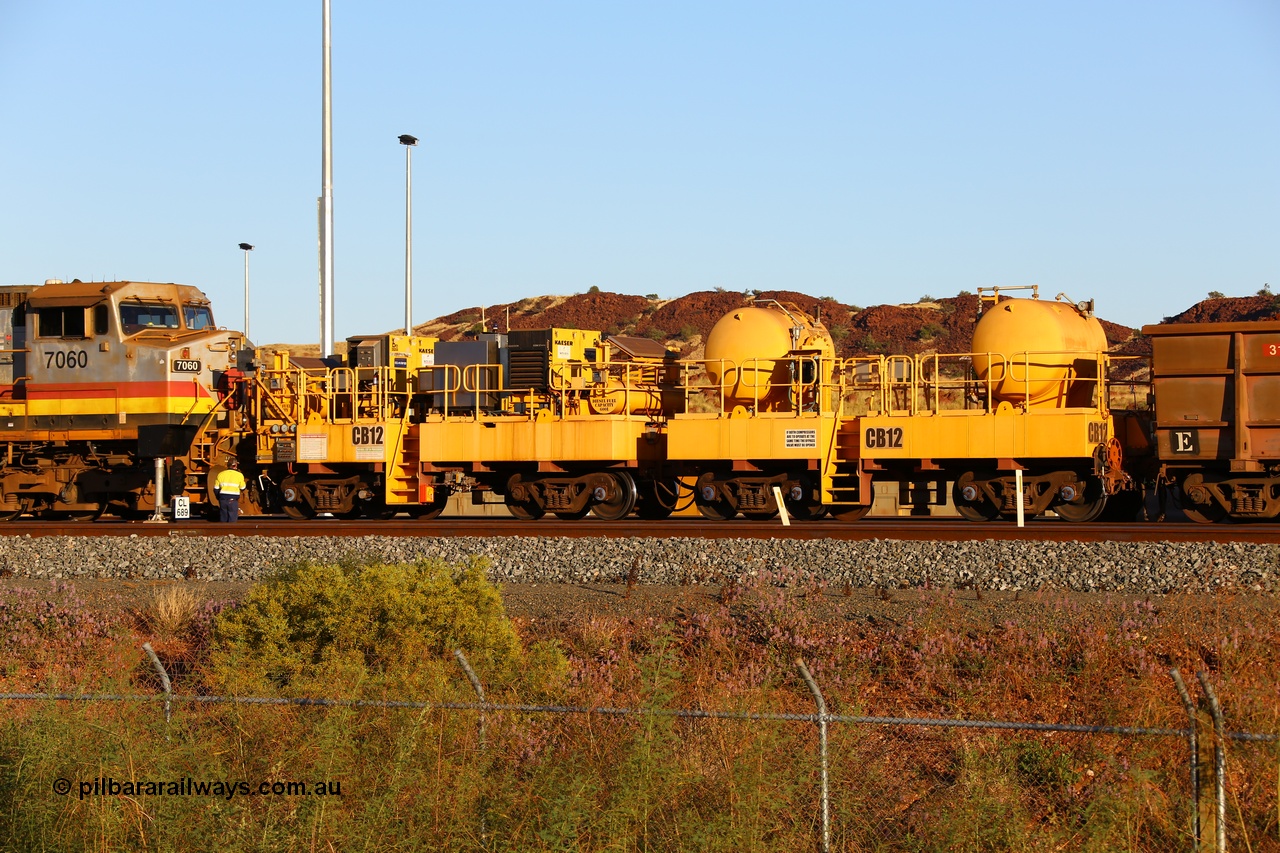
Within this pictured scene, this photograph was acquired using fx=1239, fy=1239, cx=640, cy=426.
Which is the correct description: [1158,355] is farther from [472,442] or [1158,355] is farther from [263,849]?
[263,849]

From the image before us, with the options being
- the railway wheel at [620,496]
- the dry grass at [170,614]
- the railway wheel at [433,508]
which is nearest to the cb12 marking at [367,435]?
the railway wheel at [433,508]

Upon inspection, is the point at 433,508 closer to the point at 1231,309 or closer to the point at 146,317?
the point at 146,317

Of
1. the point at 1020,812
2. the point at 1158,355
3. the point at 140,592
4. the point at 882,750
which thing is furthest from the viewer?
the point at 1158,355

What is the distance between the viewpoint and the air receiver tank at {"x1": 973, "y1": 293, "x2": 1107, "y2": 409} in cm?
1856

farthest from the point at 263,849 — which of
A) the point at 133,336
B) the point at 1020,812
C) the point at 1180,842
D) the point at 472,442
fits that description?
the point at 133,336

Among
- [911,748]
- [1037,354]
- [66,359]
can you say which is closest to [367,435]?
[66,359]

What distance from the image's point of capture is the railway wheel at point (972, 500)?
18.3 metres

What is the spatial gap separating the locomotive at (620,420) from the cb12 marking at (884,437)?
0.03 m

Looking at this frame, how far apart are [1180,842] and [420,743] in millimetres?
4219

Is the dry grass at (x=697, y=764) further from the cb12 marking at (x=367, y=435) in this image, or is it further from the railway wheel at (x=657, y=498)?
the cb12 marking at (x=367, y=435)

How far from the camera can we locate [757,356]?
1966 centimetres

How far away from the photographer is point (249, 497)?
21.9 meters

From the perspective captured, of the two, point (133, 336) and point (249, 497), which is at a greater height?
point (133, 336)

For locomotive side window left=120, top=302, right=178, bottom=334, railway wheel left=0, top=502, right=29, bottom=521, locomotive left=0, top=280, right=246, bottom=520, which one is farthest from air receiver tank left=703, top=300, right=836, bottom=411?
railway wheel left=0, top=502, right=29, bottom=521
